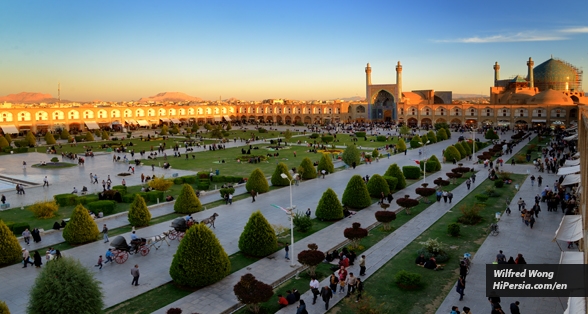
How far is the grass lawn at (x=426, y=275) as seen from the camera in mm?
10539

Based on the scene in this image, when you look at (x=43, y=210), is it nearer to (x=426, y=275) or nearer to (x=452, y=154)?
(x=426, y=275)

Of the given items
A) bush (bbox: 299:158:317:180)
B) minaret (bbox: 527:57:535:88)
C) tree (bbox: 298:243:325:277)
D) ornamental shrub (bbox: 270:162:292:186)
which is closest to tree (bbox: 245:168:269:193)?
ornamental shrub (bbox: 270:162:292:186)

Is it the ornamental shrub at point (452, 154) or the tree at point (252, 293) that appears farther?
the ornamental shrub at point (452, 154)

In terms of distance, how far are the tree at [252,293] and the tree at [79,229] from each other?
26.2 feet

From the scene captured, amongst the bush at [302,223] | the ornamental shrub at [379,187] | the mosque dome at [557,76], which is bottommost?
the bush at [302,223]

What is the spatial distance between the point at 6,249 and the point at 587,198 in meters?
17.0

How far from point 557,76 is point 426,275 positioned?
77.1 metres

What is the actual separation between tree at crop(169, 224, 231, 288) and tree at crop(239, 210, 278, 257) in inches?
84.9

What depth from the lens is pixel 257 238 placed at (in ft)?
44.9

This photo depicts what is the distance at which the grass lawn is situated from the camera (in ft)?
34.6

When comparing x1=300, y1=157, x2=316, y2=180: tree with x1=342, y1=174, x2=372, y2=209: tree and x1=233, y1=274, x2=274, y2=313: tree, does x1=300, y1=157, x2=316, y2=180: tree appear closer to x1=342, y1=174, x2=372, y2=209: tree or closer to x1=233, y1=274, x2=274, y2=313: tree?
x1=342, y1=174, x2=372, y2=209: tree

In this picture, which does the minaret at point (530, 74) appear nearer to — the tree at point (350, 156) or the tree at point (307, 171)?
the tree at point (350, 156)

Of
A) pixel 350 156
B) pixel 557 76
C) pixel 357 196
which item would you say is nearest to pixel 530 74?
pixel 557 76

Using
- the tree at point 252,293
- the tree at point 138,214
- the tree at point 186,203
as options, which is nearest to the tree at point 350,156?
the tree at point 186,203
